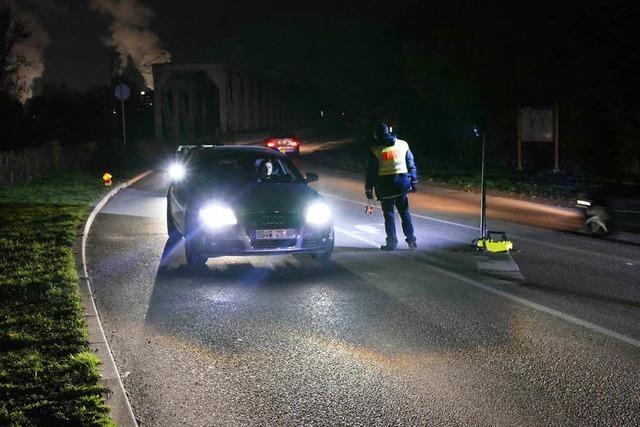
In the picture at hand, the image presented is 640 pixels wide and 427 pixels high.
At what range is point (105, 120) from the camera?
76.6 m

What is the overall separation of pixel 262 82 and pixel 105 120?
27388 millimetres

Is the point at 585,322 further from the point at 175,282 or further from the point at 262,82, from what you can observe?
the point at 262,82

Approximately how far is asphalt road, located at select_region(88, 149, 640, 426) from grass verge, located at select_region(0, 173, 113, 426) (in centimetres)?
35

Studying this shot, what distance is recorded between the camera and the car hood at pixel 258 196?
9.88 metres

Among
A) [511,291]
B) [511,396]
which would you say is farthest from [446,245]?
[511,396]

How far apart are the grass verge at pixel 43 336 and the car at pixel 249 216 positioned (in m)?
1.65

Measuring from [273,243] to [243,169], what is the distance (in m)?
1.98

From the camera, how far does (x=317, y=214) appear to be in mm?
10188

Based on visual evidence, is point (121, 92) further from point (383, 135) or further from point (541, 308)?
point (541, 308)

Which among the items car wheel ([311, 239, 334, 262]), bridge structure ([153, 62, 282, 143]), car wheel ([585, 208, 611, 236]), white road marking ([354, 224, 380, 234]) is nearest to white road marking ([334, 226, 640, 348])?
car wheel ([311, 239, 334, 262])

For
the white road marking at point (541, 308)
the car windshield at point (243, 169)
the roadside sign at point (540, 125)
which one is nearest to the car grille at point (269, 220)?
the car windshield at point (243, 169)

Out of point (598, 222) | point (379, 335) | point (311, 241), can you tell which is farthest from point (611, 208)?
point (379, 335)

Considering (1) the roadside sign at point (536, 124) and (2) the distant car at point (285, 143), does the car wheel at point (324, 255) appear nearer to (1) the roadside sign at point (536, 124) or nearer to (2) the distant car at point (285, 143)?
(1) the roadside sign at point (536, 124)

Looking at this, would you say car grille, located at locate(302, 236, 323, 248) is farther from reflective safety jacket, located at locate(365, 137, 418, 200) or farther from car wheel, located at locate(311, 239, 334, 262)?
reflective safety jacket, located at locate(365, 137, 418, 200)
